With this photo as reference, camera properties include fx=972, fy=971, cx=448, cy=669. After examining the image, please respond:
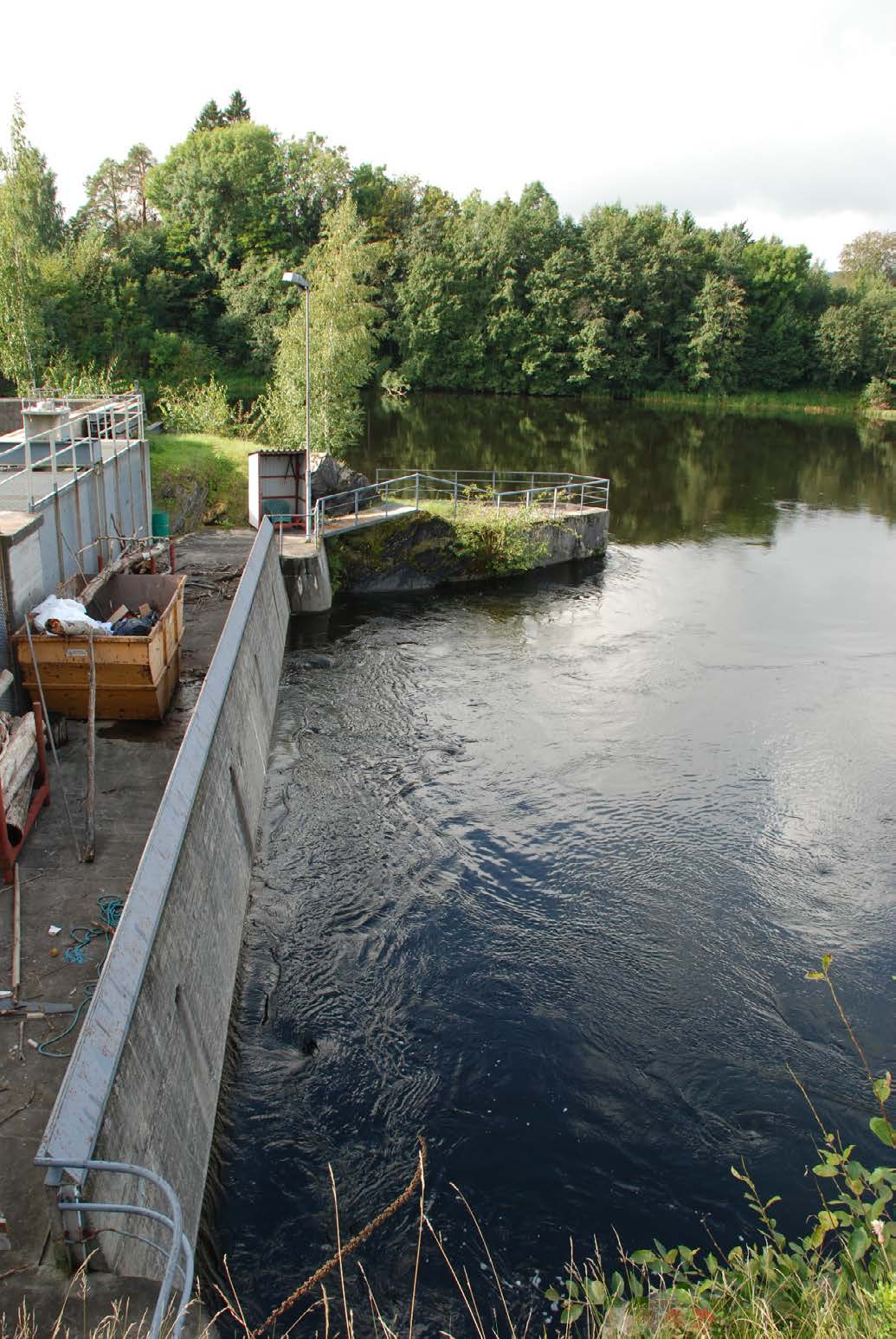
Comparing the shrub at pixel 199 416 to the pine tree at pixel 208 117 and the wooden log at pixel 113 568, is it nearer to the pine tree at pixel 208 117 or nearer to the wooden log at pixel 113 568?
the wooden log at pixel 113 568

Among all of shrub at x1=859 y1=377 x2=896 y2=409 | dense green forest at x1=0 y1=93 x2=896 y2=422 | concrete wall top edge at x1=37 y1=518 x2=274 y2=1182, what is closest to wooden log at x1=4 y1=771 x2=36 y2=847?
concrete wall top edge at x1=37 y1=518 x2=274 y2=1182

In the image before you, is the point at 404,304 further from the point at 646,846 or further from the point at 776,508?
the point at 646,846

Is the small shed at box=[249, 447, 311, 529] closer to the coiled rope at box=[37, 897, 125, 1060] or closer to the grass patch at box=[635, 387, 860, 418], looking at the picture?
the coiled rope at box=[37, 897, 125, 1060]

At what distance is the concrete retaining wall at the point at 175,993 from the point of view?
6500mm

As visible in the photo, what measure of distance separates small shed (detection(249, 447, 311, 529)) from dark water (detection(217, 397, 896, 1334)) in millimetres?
3789

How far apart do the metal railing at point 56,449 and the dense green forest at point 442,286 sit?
38054 millimetres

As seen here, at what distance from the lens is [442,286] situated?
7612 centimetres

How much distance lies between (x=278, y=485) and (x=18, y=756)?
732 inches

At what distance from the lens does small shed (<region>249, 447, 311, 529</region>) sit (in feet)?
90.8

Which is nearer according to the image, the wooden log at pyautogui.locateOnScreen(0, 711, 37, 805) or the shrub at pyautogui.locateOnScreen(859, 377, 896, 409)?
the wooden log at pyautogui.locateOnScreen(0, 711, 37, 805)

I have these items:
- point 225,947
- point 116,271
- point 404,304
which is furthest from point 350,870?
point 404,304

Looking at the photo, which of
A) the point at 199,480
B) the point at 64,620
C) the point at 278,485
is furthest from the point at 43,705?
the point at 199,480

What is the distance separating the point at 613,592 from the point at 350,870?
57.6ft

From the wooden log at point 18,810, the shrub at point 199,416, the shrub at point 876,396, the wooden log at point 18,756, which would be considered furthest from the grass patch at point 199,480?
the shrub at point 876,396
